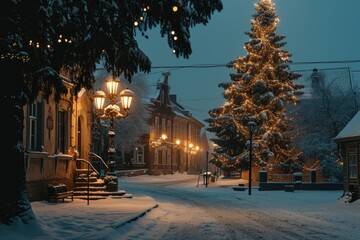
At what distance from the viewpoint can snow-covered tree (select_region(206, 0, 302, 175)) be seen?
4094 centimetres

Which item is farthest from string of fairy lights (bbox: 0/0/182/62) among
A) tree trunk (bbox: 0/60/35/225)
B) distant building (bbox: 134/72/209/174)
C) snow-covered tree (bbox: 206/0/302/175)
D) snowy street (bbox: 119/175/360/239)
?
distant building (bbox: 134/72/209/174)

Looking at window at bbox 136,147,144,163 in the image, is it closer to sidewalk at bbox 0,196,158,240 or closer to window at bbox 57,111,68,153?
window at bbox 57,111,68,153

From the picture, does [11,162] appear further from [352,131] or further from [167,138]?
[167,138]

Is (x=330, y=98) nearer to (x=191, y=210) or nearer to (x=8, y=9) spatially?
(x=191, y=210)

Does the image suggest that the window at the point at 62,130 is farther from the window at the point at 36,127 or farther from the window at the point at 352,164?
the window at the point at 352,164

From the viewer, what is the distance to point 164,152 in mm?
69188

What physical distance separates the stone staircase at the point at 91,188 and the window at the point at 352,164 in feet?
33.9

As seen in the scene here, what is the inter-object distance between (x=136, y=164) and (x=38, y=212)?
46139 mm

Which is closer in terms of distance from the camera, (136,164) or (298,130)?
(298,130)

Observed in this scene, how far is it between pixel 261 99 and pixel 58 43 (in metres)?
31.5

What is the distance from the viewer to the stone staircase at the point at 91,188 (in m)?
22.9

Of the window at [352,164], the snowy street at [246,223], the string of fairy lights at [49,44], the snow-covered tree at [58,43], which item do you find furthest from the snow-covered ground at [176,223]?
the window at [352,164]

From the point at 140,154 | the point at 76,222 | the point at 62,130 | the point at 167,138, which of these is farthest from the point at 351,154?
the point at 167,138

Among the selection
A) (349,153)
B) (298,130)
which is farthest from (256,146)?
(349,153)
